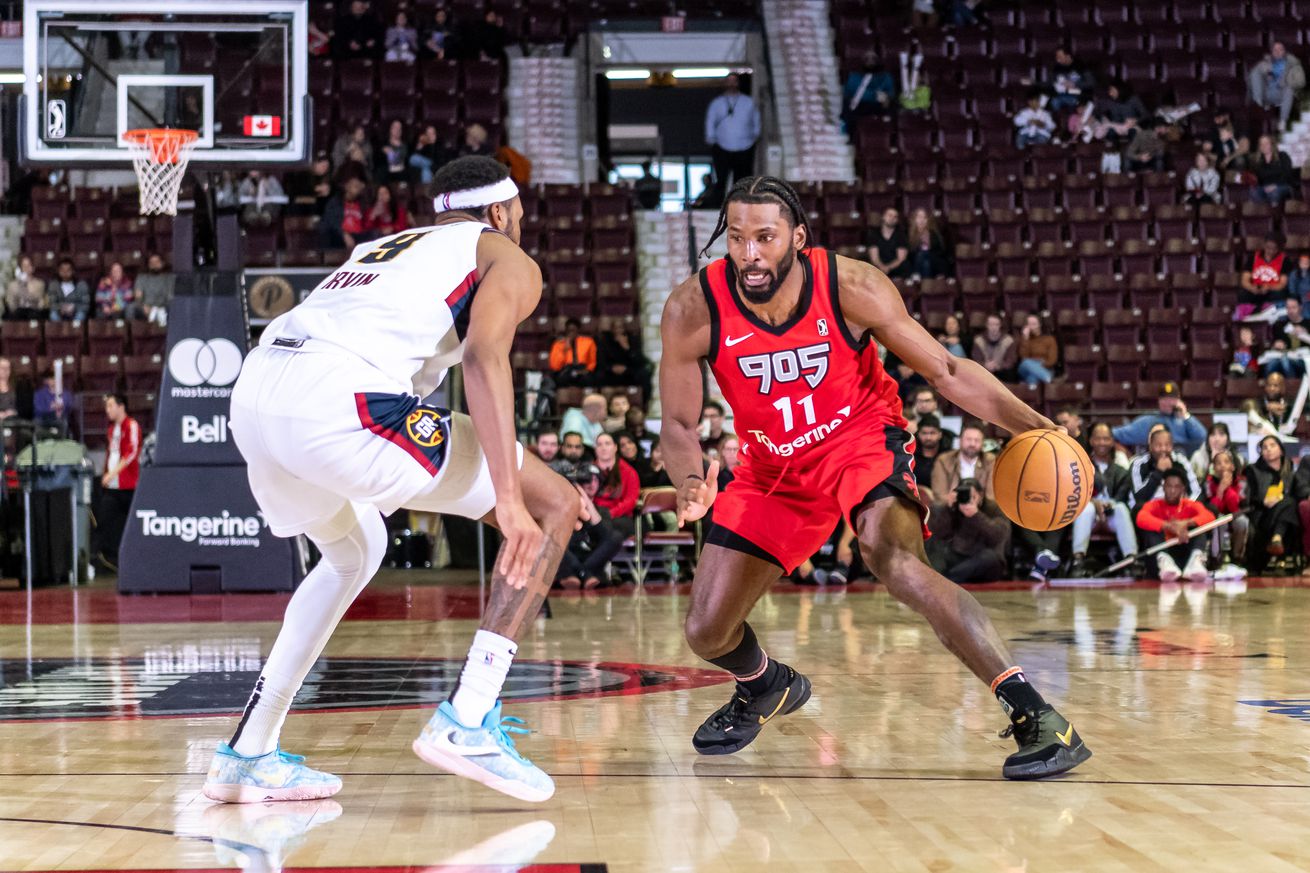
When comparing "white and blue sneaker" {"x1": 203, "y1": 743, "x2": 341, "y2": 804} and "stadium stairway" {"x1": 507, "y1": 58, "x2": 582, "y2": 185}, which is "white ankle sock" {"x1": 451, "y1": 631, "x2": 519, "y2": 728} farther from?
"stadium stairway" {"x1": 507, "y1": 58, "x2": 582, "y2": 185}

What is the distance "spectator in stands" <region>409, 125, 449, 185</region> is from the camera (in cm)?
1800

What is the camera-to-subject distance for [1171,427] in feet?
45.0

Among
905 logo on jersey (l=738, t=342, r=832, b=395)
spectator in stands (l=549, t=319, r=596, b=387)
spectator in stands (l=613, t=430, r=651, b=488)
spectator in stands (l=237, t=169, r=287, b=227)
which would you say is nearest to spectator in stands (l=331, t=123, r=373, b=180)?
spectator in stands (l=237, t=169, r=287, b=227)

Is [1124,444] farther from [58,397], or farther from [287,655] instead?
[287,655]

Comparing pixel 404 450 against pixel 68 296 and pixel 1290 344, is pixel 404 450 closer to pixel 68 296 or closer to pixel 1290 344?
pixel 68 296

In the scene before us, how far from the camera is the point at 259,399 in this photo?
3.78 m

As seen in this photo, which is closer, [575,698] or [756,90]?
[575,698]

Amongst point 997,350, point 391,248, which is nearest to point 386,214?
point 997,350

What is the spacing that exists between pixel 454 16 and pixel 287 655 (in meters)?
18.5

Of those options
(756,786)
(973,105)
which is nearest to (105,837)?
(756,786)

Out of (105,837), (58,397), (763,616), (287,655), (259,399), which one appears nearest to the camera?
(105,837)

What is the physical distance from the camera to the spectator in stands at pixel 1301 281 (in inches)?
646

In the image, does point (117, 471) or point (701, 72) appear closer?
point (117, 471)

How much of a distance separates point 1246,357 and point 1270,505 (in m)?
3.27
